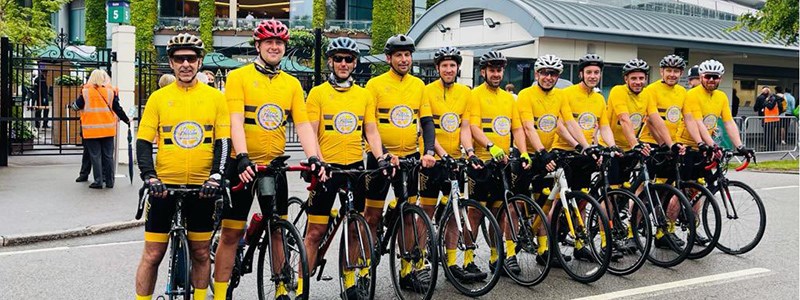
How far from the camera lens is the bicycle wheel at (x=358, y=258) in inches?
231

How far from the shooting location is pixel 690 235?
7.62 m

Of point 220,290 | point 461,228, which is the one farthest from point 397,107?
point 220,290

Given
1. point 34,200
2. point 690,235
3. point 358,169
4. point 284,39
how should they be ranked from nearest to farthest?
point 284,39 < point 358,169 < point 690,235 < point 34,200

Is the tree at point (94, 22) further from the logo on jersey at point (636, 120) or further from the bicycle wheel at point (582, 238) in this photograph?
the bicycle wheel at point (582, 238)

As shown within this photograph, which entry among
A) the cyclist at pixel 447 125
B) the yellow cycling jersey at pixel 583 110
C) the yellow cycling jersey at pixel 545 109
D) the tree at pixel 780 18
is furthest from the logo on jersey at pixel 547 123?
the tree at pixel 780 18

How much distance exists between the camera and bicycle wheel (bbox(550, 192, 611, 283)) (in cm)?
712

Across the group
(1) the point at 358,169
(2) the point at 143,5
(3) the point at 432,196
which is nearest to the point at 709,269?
(3) the point at 432,196

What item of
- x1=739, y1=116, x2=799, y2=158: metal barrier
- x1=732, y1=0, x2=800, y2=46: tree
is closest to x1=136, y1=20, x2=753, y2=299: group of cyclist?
x1=739, y1=116, x2=799, y2=158: metal barrier

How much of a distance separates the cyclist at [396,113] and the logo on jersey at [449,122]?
434mm

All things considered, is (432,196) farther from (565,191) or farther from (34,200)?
(34,200)

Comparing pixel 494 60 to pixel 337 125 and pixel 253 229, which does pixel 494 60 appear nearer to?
pixel 337 125

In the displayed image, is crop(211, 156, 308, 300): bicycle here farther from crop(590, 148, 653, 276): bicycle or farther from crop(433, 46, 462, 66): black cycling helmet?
crop(590, 148, 653, 276): bicycle

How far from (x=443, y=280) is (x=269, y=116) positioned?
7.58 ft

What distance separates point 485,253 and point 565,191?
44.7 inches
